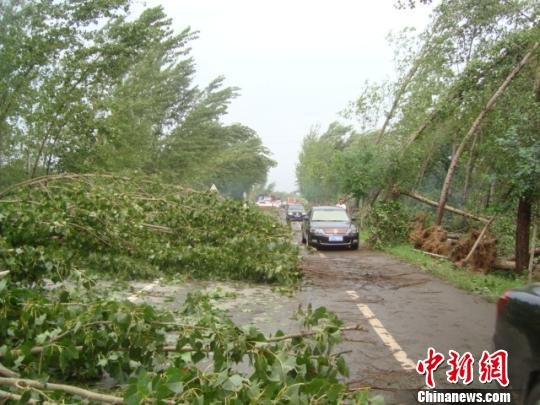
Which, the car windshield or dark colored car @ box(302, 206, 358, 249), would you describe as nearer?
dark colored car @ box(302, 206, 358, 249)

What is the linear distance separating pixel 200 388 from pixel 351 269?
10.8 meters

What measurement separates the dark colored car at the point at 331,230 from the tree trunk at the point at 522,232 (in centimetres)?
653

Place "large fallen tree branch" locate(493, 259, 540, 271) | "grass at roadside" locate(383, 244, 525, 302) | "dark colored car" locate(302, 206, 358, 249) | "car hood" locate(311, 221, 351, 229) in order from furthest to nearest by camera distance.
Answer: "car hood" locate(311, 221, 351, 229) → "dark colored car" locate(302, 206, 358, 249) → "large fallen tree branch" locate(493, 259, 540, 271) → "grass at roadside" locate(383, 244, 525, 302)

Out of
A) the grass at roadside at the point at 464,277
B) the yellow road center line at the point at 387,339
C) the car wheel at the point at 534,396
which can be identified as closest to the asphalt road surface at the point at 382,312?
the yellow road center line at the point at 387,339

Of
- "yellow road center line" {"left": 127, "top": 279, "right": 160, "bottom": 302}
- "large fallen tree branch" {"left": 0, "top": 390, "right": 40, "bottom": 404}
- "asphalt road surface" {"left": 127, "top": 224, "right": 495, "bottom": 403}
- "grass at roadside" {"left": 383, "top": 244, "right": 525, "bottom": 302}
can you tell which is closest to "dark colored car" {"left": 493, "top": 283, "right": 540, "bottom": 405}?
"asphalt road surface" {"left": 127, "top": 224, "right": 495, "bottom": 403}

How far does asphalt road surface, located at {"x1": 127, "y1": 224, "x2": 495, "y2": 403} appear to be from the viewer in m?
5.29

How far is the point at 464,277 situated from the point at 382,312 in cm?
473

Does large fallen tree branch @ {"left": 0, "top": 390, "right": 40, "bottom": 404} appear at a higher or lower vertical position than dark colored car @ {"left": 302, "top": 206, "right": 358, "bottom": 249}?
lower

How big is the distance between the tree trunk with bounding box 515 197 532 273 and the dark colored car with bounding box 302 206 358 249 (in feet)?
21.4

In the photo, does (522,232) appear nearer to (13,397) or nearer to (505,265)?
(505,265)

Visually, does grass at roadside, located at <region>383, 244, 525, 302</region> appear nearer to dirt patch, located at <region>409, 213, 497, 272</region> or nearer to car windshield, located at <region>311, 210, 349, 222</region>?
dirt patch, located at <region>409, 213, 497, 272</region>

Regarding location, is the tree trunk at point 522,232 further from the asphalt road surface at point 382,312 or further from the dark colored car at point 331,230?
the dark colored car at point 331,230

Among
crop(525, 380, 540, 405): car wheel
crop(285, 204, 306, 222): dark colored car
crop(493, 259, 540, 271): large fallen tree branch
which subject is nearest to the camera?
crop(525, 380, 540, 405): car wheel

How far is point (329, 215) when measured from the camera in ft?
67.5
